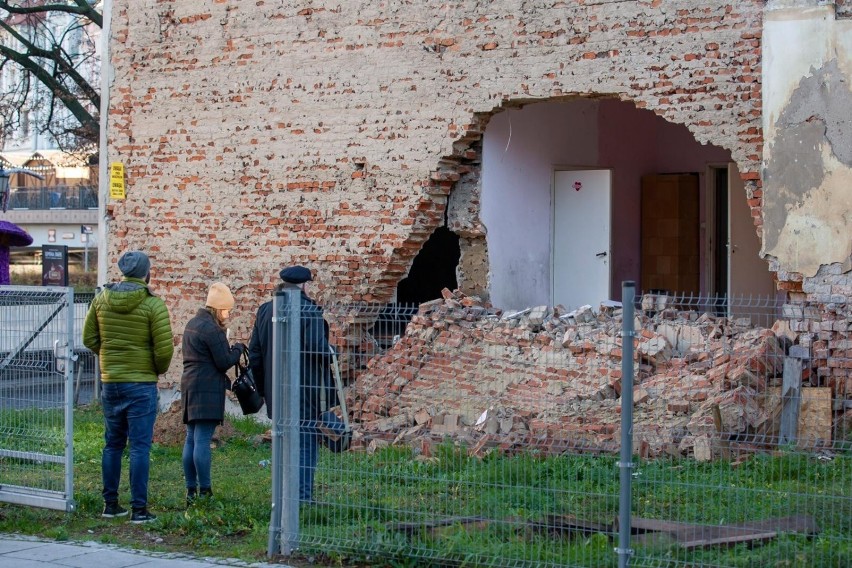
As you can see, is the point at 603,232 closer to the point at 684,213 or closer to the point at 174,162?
the point at 684,213

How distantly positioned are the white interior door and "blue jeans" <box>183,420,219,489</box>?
6.30m

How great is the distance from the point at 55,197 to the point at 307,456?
135ft

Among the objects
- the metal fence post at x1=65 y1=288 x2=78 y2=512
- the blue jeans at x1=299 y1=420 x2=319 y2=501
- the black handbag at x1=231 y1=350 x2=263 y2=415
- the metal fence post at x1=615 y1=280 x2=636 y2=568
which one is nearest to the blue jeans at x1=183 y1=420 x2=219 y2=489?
the black handbag at x1=231 y1=350 x2=263 y2=415

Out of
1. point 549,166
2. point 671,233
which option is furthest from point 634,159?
point 549,166

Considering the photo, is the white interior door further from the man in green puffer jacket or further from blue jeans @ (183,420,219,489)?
the man in green puffer jacket

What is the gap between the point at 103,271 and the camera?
15.0m

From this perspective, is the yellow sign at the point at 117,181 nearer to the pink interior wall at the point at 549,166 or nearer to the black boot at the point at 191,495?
the pink interior wall at the point at 549,166

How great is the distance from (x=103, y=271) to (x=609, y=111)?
24.5 ft

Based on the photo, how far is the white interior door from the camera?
1409 centimetres

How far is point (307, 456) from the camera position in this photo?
748cm

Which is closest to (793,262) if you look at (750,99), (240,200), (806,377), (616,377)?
(750,99)

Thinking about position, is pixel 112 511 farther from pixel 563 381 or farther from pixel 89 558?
pixel 563 381

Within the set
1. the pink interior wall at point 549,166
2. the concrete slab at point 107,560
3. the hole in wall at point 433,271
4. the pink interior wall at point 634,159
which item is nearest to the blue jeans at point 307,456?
the concrete slab at point 107,560

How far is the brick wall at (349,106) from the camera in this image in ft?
36.2
